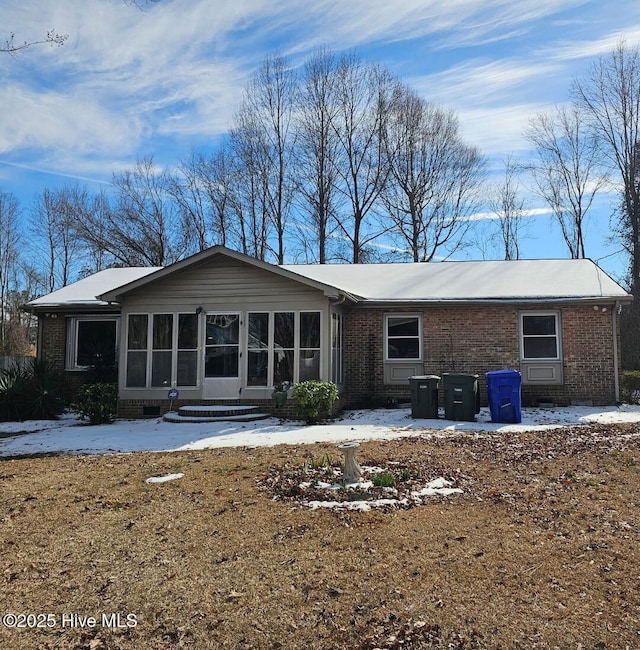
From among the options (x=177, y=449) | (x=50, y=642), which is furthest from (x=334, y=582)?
(x=177, y=449)

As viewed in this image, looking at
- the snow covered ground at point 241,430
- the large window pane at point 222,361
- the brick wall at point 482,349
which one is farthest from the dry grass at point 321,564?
the brick wall at point 482,349

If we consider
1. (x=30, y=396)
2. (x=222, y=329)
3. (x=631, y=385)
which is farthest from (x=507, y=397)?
(x=30, y=396)

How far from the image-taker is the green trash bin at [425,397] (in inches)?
496

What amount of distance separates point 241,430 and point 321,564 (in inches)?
290

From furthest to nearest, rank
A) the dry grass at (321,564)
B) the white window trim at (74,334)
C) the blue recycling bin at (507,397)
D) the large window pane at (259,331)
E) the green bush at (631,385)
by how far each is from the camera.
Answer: the white window trim at (74,334), the green bush at (631,385), the large window pane at (259,331), the blue recycling bin at (507,397), the dry grass at (321,564)

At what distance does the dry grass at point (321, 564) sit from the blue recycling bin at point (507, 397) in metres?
4.73

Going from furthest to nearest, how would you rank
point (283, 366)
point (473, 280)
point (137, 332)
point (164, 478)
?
point (473, 280)
point (137, 332)
point (283, 366)
point (164, 478)

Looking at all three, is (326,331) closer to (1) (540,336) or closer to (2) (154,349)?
(2) (154,349)

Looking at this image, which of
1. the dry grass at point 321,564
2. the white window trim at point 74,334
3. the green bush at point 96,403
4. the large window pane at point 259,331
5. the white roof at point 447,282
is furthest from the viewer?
the white window trim at point 74,334

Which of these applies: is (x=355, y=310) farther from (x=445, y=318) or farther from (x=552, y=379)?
(x=552, y=379)

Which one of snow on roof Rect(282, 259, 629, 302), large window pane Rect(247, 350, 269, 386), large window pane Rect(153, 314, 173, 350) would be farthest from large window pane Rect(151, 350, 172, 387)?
snow on roof Rect(282, 259, 629, 302)

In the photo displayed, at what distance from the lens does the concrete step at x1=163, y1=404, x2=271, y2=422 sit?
12.6 m

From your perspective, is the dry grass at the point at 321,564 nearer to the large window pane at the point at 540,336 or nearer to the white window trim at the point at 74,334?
the large window pane at the point at 540,336

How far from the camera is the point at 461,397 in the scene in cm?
1227
